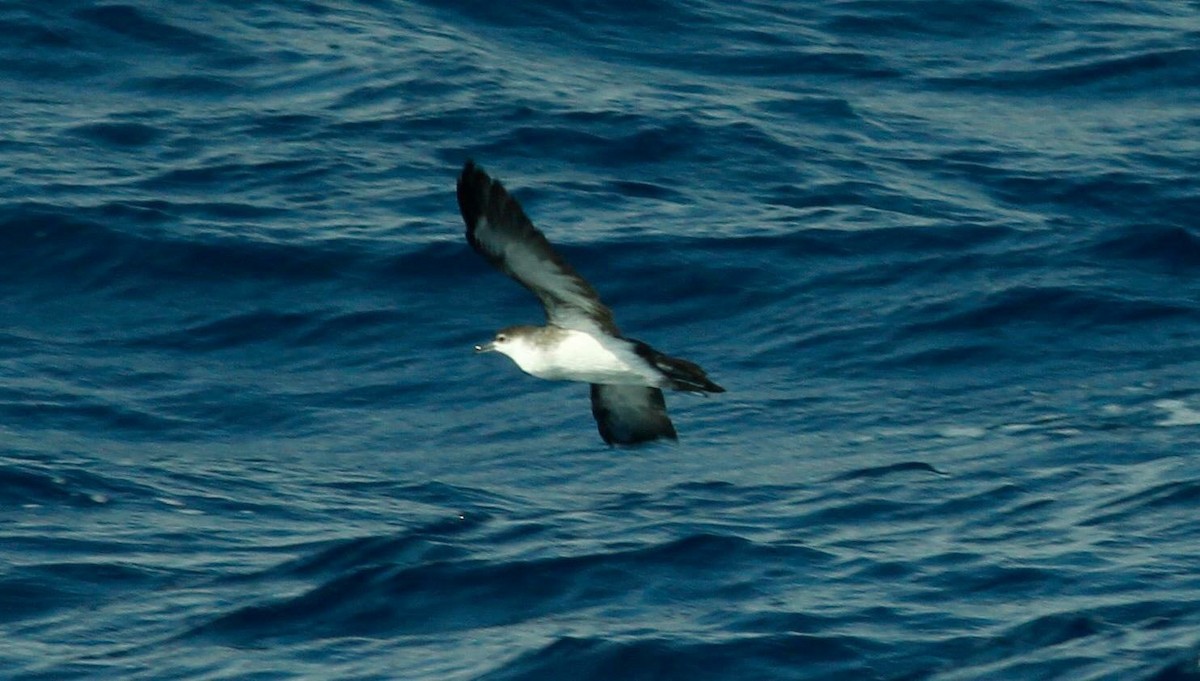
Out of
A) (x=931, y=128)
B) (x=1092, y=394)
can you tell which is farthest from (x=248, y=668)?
(x=931, y=128)

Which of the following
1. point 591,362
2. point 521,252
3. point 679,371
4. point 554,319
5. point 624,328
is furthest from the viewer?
point 624,328

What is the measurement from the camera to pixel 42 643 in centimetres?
1136

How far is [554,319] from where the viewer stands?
10.3 meters

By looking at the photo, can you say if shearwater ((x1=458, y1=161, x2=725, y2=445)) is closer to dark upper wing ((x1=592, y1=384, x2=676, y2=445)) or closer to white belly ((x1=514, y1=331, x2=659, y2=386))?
white belly ((x1=514, y1=331, x2=659, y2=386))

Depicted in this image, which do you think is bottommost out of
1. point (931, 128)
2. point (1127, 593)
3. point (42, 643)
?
point (42, 643)

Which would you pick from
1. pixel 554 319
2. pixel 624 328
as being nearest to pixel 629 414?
pixel 554 319

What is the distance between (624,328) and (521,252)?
19.2 ft

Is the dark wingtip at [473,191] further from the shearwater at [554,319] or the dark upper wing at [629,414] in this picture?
the dark upper wing at [629,414]

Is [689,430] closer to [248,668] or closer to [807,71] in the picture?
[248,668]

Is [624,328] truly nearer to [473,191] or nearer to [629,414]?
[629,414]

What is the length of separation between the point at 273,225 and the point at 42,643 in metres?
5.90

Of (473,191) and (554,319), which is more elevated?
(473,191)

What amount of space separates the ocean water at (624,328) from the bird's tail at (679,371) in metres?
1.57

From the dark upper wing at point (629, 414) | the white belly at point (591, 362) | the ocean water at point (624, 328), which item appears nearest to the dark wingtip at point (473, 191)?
the white belly at point (591, 362)
